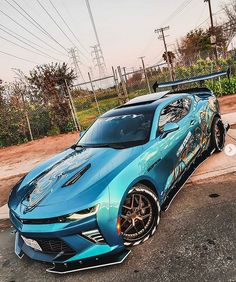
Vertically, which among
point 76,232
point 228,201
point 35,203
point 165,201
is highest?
point 35,203

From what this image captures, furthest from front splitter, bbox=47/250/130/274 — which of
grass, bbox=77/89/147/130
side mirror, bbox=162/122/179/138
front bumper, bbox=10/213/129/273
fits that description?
grass, bbox=77/89/147/130

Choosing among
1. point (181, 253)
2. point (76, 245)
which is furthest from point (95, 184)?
point (181, 253)

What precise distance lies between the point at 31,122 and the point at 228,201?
1197 cm

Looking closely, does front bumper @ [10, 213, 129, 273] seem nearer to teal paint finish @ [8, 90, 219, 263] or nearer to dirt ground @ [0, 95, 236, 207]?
teal paint finish @ [8, 90, 219, 263]

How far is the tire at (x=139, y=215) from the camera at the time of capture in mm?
3295

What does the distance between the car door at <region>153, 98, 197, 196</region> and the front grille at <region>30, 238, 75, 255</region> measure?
4.55 feet

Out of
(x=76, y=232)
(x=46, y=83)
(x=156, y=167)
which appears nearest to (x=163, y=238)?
(x=156, y=167)

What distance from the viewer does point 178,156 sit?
4.26 meters

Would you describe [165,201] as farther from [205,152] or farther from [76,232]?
[205,152]

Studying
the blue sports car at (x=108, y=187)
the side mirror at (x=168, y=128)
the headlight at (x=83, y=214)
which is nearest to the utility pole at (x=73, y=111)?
the blue sports car at (x=108, y=187)

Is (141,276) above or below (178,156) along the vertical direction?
below

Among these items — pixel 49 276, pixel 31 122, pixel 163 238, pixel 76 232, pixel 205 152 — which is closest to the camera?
pixel 76 232

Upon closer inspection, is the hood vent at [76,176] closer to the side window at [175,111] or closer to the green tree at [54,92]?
the side window at [175,111]

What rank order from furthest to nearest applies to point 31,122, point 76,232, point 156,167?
point 31,122
point 156,167
point 76,232
